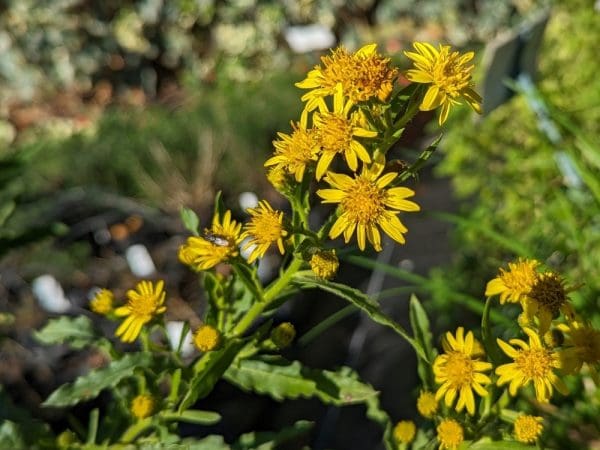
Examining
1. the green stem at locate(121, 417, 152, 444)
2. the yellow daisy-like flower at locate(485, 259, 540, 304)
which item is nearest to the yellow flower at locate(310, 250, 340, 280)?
the yellow daisy-like flower at locate(485, 259, 540, 304)

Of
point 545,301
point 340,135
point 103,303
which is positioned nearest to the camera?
point 340,135

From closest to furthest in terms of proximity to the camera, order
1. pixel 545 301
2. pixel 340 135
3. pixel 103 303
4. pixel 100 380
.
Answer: pixel 340 135 < pixel 545 301 < pixel 100 380 < pixel 103 303

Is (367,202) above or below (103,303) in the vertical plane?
above

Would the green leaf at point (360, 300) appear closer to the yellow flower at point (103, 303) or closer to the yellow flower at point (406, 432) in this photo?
the yellow flower at point (406, 432)

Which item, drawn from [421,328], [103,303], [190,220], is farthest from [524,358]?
[103,303]

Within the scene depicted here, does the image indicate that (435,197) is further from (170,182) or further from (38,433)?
(38,433)

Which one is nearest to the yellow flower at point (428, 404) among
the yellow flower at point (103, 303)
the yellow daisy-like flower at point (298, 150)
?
the yellow daisy-like flower at point (298, 150)

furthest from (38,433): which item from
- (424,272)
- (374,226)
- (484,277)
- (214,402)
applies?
(424,272)

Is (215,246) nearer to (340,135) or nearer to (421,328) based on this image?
(340,135)
